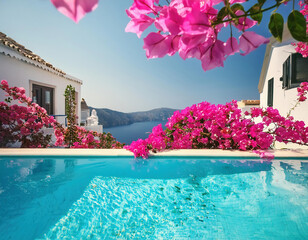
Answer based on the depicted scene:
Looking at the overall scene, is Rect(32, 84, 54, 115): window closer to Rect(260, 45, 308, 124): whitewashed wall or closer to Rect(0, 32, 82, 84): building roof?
Rect(0, 32, 82, 84): building roof

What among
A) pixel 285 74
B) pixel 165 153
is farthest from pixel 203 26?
pixel 285 74

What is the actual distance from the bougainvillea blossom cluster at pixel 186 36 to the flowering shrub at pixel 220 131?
3450 millimetres

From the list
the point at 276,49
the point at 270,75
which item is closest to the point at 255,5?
the point at 276,49

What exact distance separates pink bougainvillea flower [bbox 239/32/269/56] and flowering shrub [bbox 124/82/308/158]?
350cm

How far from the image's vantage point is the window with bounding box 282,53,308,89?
18.5 feet

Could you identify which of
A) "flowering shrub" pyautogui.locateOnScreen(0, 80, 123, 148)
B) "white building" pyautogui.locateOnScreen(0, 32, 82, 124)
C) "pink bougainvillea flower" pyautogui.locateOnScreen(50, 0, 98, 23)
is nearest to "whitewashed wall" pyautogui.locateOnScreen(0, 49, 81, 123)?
"white building" pyautogui.locateOnScreen(0, 32, 82, 124)

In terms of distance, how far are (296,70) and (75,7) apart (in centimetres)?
764

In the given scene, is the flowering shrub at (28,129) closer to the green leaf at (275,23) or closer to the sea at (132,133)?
the sea at (132,133)

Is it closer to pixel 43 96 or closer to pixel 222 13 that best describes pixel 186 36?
pixel 222 13

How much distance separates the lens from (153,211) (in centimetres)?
268

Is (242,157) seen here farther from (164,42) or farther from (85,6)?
(85,6)

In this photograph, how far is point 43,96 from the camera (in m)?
8.63

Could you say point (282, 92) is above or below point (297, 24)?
above


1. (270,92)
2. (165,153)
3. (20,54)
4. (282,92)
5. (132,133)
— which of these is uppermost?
(20,54)
